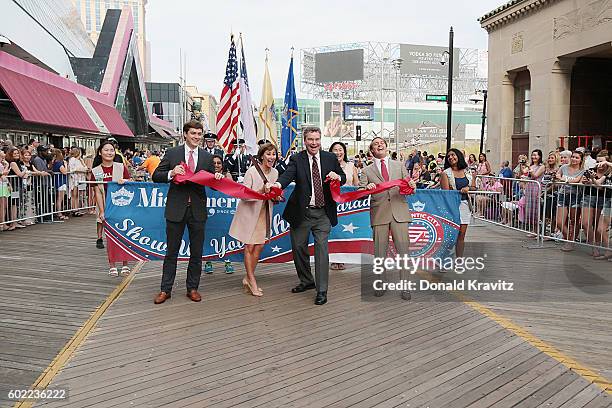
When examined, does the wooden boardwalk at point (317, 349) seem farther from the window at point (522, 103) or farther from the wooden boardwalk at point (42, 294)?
the window at point (522, 103)

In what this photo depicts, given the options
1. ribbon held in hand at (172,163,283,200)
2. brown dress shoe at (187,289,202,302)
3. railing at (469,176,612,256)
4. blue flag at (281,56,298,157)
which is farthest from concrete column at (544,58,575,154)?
brown dress shoe at (187,289,202,302)

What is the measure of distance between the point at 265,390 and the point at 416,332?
1924 millimetres

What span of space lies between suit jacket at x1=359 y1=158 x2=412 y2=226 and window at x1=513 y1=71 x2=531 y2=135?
1597 cm

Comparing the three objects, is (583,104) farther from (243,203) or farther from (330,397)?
(330,397)

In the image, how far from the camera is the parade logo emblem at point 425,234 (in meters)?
7.97

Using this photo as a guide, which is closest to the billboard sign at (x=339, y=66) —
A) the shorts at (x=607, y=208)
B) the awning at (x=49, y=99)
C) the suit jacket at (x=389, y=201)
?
the awning at (x=49, y=99)

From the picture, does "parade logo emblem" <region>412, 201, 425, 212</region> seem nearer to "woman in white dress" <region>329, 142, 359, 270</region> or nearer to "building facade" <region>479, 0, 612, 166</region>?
"woman in white dress" <region>329, 142, 359, 270</region>

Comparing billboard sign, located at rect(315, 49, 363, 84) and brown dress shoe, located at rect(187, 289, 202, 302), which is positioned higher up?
billboard sign, located at rect(315, 49, 363, 84)

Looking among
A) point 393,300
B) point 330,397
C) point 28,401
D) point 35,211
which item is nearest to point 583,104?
point 393,300

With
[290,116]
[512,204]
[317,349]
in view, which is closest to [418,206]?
[317,349]

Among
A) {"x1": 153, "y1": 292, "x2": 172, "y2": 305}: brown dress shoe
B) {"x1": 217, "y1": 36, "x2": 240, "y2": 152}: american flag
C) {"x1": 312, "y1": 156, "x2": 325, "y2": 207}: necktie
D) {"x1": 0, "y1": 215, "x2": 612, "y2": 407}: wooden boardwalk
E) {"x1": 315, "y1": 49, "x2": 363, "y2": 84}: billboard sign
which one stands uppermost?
{"x1": 315, "y1": 49, "x2": 363, "y2": 84}: billboard sign

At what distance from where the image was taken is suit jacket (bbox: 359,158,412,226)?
6.96 metres

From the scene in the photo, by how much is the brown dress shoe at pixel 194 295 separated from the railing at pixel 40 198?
5.42 metres

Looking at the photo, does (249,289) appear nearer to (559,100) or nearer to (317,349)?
(317,349)
